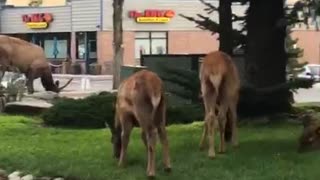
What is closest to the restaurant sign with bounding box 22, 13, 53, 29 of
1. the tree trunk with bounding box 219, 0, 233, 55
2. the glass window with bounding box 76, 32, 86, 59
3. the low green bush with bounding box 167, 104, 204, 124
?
the glass window with bounding box 76, 32, 86, 59

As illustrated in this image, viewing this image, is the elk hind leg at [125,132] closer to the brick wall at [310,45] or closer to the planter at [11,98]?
the planter at [11,98]

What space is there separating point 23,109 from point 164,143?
9.92 metres

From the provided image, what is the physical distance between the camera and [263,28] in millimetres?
15680

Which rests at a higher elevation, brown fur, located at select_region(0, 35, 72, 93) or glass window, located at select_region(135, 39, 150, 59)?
brown fur, located at select_region(0, 35, 72, 93)

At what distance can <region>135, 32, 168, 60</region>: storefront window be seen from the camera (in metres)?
58.1

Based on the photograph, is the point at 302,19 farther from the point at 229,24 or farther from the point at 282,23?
the point at 229,24

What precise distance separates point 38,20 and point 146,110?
5259cm

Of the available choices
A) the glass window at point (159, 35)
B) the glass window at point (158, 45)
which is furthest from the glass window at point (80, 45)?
the glass window at point (159, 35)

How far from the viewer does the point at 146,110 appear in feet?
33.2

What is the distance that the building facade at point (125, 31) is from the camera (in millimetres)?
56531

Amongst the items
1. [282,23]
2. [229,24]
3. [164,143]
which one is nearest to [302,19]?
[282,23]

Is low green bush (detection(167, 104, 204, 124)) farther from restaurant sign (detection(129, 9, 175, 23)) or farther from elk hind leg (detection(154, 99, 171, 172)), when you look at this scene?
restaurant sign (detection(129, 9, 175, 23))

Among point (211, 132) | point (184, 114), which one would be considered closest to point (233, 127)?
point (211, 132)

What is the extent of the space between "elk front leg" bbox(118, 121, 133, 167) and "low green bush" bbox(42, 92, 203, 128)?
565cm
